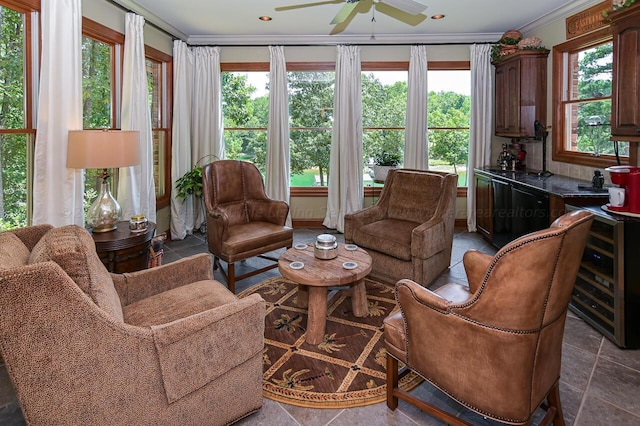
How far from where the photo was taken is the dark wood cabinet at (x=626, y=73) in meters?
2.84

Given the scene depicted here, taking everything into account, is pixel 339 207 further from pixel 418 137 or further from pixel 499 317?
pixel 499 317

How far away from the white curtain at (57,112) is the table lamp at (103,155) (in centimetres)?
21

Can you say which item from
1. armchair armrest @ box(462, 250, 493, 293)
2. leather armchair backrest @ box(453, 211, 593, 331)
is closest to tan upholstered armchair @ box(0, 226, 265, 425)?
leather armchair backrest @ box(453, 211, 593, 331)

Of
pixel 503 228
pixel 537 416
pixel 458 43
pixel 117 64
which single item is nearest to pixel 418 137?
pixel 458 43

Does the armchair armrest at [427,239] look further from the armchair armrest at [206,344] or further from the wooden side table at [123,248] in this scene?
the wooden side table at [123,248]

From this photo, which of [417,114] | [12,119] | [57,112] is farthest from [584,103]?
[12,119]

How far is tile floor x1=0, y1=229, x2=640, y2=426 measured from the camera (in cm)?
195

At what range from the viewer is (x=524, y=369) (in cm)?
157

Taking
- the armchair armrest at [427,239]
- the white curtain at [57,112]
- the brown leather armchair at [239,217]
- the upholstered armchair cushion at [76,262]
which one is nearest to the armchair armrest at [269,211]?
the brown leather armchair at [239,217]

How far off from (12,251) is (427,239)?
2830mm

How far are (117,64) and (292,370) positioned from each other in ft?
11.7

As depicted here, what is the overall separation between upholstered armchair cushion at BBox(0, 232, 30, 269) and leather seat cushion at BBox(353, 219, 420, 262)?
267 cm

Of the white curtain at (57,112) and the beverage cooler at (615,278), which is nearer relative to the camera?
the beverage cooler at (615,278)

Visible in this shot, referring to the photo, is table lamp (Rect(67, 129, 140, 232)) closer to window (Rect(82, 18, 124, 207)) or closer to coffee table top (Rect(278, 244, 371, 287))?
window (Rect(82, 18, 124, 207))
